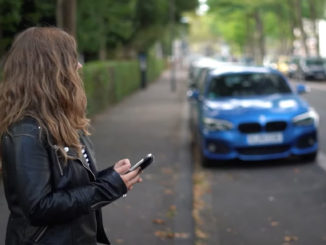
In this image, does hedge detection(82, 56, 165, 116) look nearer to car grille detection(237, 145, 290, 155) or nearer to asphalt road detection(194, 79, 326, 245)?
car grille detection(237, 145, 290, 155)

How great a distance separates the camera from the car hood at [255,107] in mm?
8203

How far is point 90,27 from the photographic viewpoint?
19.6m

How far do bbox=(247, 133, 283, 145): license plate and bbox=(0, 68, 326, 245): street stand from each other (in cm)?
40

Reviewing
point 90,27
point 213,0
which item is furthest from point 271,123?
point 213,0

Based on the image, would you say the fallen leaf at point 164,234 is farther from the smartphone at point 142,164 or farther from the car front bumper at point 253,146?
the car front bumper at point 253,146

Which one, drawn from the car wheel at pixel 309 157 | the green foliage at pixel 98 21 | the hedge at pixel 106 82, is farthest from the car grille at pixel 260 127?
the green foliage at pixel 98 21

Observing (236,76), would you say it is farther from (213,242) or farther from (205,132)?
(213,242)

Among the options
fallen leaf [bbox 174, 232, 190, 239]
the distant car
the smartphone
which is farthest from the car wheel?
the distant car

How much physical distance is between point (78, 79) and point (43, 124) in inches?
9.2

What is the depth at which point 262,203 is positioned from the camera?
632 cm

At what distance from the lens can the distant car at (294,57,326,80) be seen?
36906mm

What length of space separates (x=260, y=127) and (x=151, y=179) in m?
1.71

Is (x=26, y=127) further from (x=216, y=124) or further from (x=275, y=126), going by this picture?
(x=275, y=126)

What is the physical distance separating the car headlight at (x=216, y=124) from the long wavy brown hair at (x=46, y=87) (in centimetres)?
608
